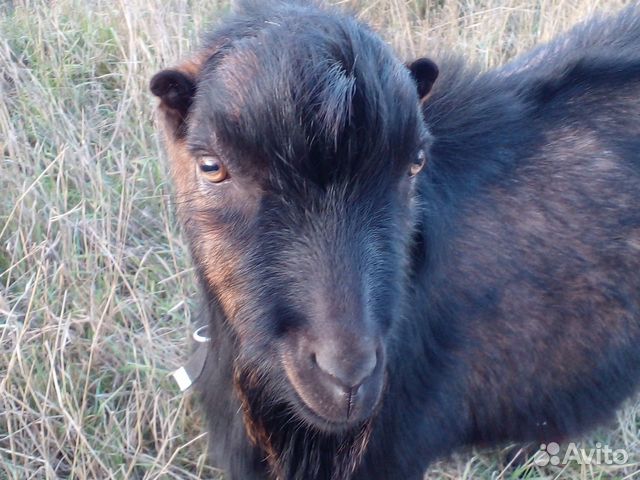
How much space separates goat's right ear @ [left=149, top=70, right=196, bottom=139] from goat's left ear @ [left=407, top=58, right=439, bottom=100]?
633 mm

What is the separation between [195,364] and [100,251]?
1004 millimetres

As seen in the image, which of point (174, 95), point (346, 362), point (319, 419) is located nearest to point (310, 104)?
point (174, 95)

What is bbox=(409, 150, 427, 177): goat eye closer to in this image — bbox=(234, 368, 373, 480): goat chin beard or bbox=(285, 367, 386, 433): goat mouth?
bbox=(285, 367, 386, 433): goat mouth

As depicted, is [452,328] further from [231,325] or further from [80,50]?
[80,50]

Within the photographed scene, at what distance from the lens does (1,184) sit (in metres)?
3.80

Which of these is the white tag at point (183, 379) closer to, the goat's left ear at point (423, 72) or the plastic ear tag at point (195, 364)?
the plastic ear tag at point (195, 364)

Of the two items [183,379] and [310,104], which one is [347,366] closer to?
[310,104]

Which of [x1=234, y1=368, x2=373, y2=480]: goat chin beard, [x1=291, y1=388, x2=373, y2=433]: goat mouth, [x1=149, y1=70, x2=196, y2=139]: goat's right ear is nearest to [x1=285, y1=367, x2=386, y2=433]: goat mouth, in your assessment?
[x1=291, y1=388, x2=373, y2=433]: goat mouth

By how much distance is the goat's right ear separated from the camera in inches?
83.4

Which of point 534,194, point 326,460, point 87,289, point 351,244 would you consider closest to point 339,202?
point 351,244

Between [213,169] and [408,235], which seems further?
[408,235]

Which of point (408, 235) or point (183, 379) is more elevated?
point (408, 235)

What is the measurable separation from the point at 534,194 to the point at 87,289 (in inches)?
73.5

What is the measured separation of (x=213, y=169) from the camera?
2.03 m
